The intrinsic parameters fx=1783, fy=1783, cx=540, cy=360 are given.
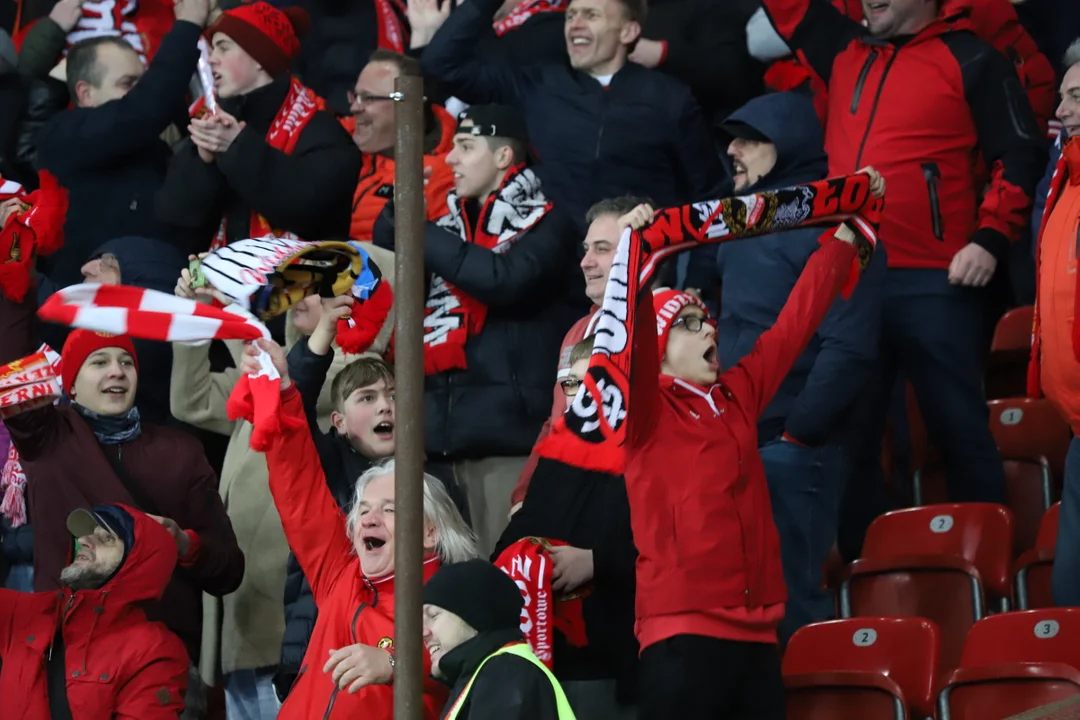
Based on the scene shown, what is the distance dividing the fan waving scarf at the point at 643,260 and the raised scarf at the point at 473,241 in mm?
1356

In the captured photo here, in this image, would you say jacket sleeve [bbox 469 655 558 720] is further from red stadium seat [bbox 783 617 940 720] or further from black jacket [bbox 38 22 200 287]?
black jacket [bbox 38 22 200 287]

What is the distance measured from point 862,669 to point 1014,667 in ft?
1.65

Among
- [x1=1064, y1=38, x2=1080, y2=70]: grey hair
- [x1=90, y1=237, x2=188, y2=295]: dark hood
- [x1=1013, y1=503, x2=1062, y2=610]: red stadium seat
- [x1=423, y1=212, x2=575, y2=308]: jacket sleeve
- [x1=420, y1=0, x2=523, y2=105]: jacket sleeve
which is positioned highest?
[x1=420, y1=0, x2=523, y2=105]: jacket sleeve

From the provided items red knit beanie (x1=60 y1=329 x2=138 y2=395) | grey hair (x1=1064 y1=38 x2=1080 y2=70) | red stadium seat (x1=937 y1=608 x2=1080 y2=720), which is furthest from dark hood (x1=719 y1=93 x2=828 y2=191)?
red knit beanie (x1=60 y1=329 x2=138 y2=395)

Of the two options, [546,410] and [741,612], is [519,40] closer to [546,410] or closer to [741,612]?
[546,410]

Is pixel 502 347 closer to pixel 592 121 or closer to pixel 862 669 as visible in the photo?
pixel 592 121

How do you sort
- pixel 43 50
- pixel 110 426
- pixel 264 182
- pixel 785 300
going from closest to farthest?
pixel 110 426 → pixel 785 300 → pixel 264 182 → pixel 43 50

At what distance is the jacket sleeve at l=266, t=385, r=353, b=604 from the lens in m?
4.77

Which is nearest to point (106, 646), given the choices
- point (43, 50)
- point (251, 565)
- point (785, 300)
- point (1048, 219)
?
point (251, 565)

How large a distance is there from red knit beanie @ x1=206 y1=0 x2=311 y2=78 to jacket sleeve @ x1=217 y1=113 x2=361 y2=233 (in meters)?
0.48

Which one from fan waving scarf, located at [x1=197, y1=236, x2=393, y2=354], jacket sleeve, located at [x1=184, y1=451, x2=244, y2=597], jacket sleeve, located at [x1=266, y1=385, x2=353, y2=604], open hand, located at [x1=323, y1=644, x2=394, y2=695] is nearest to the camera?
open hand, located at [x1=323, y1=644, x2=394, y2=695]

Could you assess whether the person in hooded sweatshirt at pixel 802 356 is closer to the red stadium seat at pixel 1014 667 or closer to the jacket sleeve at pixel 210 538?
the red stadium seat at pixel 1014 667

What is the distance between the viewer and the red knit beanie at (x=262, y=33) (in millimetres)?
6930

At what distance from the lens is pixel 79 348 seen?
18.8 feet
